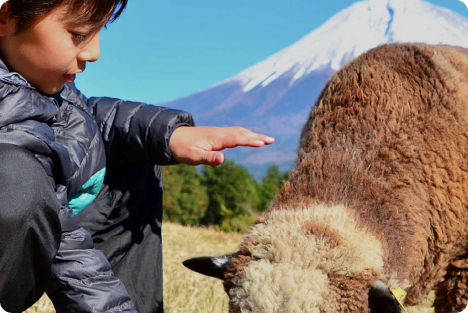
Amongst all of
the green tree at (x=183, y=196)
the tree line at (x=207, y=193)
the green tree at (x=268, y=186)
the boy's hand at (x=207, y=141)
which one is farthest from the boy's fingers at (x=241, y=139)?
the green tree at (x=183, y=196)

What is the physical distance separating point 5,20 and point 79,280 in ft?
A: 4.12

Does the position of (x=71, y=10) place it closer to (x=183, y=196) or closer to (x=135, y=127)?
(x=135, y=127)

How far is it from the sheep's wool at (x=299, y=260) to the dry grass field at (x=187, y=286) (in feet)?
8.22

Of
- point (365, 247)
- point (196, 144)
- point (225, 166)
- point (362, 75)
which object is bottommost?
point (225, 166)

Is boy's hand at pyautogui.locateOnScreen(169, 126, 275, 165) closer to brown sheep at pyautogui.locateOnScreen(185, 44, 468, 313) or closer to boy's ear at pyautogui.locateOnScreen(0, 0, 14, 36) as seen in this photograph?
brown sheep at pyautogui.locateOnScreen(185, 44, 468, 313)

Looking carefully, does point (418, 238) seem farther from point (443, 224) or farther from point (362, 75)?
point (362, 75)

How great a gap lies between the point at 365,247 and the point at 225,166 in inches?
890

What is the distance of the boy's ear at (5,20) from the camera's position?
7.29 ft

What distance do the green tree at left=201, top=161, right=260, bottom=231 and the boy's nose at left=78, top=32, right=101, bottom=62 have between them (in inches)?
834

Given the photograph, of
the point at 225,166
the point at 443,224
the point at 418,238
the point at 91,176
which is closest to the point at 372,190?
the point at 418,238

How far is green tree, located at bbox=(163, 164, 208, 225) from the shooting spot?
2469 cm

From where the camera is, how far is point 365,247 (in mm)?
2285

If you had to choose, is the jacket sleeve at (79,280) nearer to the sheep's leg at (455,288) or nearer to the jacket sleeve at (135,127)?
the jacket sleeve at (135,127)

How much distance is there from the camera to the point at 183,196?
25.0 m
